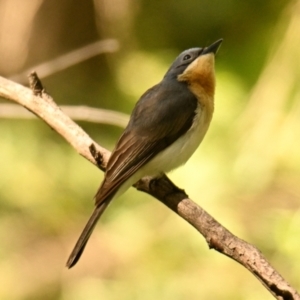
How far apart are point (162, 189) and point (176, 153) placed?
0.77ft

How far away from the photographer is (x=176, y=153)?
11.4 feet

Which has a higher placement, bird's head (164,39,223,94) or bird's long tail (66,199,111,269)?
bird's head (164,39,223,94)

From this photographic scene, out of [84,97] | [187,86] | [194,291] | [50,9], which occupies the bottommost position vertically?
[194,291]

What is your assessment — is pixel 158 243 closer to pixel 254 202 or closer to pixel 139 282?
pixel 139 282

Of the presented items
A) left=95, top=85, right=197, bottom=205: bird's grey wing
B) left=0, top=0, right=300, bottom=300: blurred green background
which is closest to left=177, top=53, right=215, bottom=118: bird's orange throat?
left=95, top=85, right=197, bottom=205: bird's grey wing

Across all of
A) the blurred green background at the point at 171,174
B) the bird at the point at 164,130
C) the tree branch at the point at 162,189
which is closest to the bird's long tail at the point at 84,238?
the bird at the point at 164,130

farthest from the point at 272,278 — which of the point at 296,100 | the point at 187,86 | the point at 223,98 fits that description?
the point at 223,98

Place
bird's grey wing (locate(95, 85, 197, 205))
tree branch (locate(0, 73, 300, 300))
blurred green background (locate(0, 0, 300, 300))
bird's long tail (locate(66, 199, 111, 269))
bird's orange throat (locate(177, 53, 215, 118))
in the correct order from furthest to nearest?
blurred green background (locate(0, 0, 300, 300)) → bird's orange throat (locate(177, 53, 215, 118)) → bird's grey wing (locate(95, 85, 197, 205)) → bird's long tail (locate(66, 199, 111, 269)) → tree branch (locate(0, 73, 300, 300))

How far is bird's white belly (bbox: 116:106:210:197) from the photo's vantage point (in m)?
3.41

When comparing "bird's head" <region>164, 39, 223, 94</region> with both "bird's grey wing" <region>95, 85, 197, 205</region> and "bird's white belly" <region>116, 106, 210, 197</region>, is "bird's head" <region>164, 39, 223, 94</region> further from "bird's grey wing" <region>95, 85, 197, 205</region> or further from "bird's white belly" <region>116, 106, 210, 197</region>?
"bird's white belly" <region>116, 106, 210, 197</region>

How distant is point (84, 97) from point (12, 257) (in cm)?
211

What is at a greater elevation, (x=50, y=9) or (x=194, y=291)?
(x=50, y=9)

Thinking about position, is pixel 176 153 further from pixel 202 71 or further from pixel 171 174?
pixel 171 174

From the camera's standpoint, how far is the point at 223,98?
195 inches
